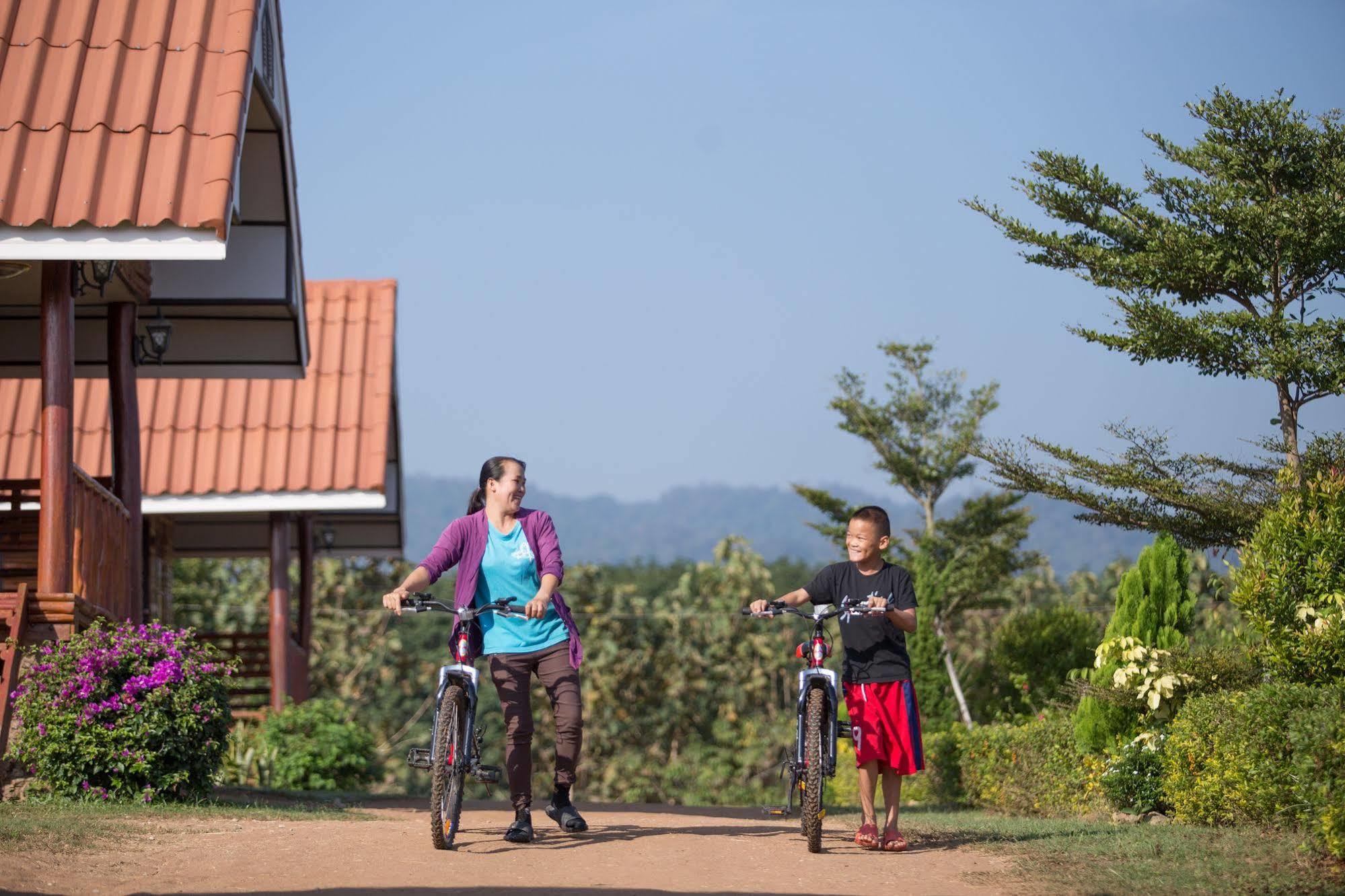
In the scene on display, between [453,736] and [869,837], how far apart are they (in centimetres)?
218

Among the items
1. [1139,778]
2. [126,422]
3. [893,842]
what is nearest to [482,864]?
[893,842]

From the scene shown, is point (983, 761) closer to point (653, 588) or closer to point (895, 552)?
point (895, 552)

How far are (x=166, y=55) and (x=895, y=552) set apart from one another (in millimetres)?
13884

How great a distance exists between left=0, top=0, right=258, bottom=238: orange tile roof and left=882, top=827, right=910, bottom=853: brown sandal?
225 inches

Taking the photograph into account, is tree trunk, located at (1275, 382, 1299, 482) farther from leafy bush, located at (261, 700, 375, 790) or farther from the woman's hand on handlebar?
leafy bush, located at (261, 700, 375, 790)

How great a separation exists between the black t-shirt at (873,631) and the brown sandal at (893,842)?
77cm

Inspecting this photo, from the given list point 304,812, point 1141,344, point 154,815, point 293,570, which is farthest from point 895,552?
point 293,570

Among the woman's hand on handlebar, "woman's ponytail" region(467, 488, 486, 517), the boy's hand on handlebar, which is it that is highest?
"woman's ponytail" region(467, 488, 486, 517)

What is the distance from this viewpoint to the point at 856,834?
8.20m

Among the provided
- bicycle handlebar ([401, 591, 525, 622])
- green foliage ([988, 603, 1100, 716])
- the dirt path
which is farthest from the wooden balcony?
green foliage ([988, 603, 1100, 716])

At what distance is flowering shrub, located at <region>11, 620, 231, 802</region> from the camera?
9.52 meters

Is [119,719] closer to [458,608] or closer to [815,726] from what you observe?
[458,608]

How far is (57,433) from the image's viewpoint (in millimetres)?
10398

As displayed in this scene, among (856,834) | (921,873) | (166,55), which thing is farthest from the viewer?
(166,55)
